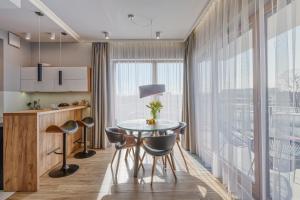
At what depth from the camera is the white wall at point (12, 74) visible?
13.3 feet

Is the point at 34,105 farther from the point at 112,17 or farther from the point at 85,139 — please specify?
the point at 112,17

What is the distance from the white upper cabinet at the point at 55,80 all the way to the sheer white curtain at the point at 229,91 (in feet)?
9.25

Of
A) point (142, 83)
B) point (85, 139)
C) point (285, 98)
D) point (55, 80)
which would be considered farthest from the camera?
point (142, 83)

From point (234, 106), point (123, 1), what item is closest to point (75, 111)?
point (123, 1)

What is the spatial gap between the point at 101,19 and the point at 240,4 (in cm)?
245

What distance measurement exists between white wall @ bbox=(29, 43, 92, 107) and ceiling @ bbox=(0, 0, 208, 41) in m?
0.40

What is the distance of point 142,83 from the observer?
490 cm

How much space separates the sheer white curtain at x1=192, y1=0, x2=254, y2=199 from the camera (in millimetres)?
2092

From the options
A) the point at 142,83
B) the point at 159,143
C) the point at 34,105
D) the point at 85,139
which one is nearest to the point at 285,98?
the point at 159,143

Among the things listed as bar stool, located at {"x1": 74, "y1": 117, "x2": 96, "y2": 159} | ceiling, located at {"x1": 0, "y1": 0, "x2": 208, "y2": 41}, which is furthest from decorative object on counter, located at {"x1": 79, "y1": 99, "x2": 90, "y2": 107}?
ceiling, located at {"x1": 0, "y1": 0, "x2": 208, "y2": 41}

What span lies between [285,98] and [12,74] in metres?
5.08

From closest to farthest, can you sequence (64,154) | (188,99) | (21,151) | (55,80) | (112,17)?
1. (21,151)
2. (64,154)
3. (112,17)
4. (188,99)
5. (55,80)

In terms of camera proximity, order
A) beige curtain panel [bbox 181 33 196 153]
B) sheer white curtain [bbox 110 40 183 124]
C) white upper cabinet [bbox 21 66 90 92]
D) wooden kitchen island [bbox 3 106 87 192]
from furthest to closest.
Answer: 1. sheer white curtain [bbox 110 40 183 124]
2. white upper cabinet [bbox 21 66 90 92]
3. beige curtain panel [bbox 181 33 196 153]
4. wooden kitchen island [bbox 3 106 87 192]

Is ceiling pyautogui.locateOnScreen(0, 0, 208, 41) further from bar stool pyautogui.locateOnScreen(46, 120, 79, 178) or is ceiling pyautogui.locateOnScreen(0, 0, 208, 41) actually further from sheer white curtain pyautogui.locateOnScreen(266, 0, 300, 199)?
bar stool pyautogui.locateOnScreen(46, 120, 79, 178)
